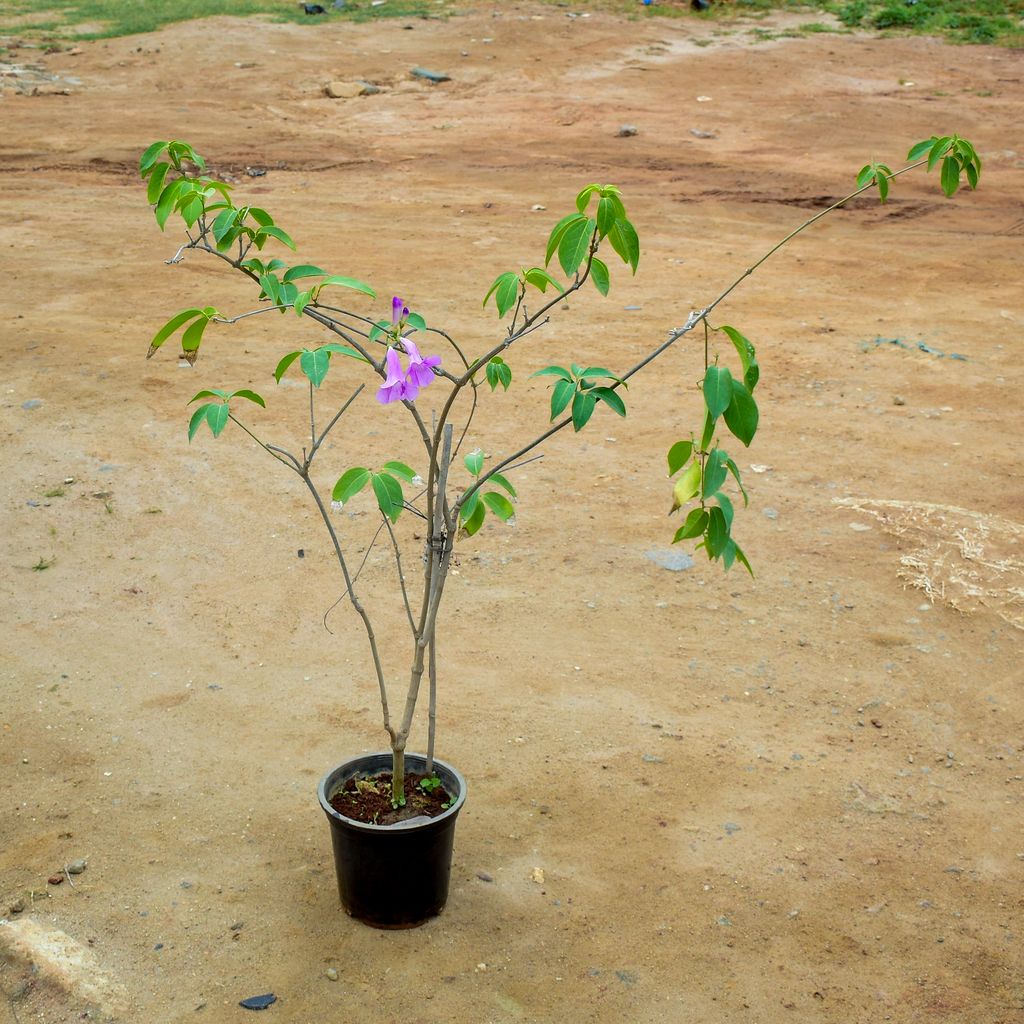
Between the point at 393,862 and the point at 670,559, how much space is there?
6.57ft

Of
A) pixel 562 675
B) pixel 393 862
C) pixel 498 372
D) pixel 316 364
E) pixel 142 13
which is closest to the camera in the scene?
pixel 316 364

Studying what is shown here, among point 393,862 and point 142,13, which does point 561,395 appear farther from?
point 142,13

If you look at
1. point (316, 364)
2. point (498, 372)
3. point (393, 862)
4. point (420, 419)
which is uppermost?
point (316, 364)

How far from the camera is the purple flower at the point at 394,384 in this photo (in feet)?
5.97

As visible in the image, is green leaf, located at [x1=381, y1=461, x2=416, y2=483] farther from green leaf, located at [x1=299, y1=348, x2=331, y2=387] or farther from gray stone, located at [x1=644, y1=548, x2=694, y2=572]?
gray stone, located at [x1=644, y1=548, x2=694, y2=572]

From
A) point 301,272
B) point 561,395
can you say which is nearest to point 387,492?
point 561,395

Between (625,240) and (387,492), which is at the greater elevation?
(625,240)

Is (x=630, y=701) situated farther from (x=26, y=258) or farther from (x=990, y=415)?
(x=26, y=258)

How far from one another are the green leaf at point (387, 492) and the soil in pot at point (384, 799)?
2.47 feet

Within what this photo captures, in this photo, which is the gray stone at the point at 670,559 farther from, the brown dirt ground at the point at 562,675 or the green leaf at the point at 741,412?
the green leaf at the point at 741,412

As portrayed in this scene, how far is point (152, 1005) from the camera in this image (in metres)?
2.27

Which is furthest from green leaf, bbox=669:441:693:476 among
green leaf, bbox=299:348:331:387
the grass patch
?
the grass patch

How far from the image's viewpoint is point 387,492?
2.00 m

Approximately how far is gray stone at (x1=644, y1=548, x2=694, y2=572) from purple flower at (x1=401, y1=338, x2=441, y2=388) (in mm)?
2335
